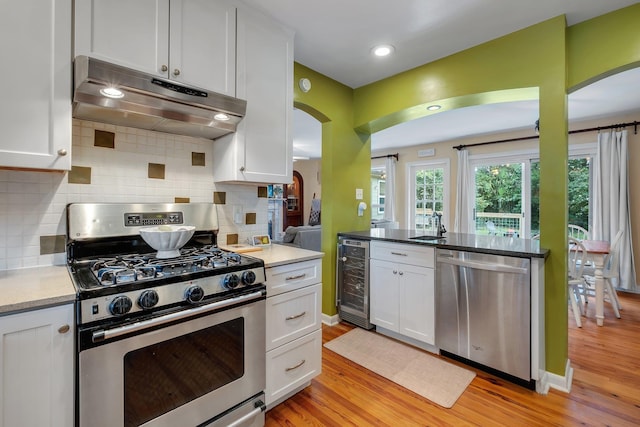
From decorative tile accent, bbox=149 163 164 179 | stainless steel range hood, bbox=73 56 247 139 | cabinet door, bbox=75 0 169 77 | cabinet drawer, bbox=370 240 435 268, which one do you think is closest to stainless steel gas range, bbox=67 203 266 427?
decorative tile accent, bbox=149 163 164 179

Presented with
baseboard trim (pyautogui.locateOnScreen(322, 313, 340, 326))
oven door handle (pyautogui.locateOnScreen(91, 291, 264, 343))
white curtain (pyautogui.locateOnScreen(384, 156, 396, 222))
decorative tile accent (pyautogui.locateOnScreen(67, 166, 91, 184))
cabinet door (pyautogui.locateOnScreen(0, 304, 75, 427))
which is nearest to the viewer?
cabinet door (pyautogui.locateOnScreen(0, 304, 75, 427))

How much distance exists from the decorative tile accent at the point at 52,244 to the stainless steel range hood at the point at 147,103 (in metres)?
0.65

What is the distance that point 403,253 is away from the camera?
256cm

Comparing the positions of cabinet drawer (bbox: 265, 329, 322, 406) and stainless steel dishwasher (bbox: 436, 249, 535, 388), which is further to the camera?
stainless steel dishwasher (bbox: 436, 249, 535, 388)

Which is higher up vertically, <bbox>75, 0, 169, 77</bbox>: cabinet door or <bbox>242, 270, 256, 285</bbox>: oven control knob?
<bbox>75, 0, 169, 77</bbox>: cabinet door

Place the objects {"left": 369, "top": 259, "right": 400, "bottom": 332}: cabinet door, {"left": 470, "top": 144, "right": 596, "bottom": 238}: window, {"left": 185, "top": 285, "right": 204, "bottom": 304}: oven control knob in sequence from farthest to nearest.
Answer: {"left": 470, "top": 144, "right": 596, "bottom": 238}: window → {"left": 369, "top": 259, "right": 400, "bottom": 332}: cabinet door → {"left": 185, "top": 285, "right": 204, "bottom": 304}: oven control knob

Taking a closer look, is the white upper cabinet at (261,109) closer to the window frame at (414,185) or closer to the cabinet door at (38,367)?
the cabinet door at (38,367)

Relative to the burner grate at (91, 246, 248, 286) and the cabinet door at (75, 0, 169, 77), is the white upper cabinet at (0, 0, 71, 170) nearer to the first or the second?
the cabinet door at (75, 0, 169, 77)

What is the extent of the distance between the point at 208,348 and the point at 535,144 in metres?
5.49

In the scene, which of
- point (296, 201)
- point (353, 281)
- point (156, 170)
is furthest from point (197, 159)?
point (296, 201)

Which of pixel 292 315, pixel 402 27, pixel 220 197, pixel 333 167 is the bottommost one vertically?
pixel 292 315

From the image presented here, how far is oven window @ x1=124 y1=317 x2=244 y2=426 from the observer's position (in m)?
1.19

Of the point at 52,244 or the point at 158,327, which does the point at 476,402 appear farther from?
the point at 52,244

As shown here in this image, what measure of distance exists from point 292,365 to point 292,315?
306mm
